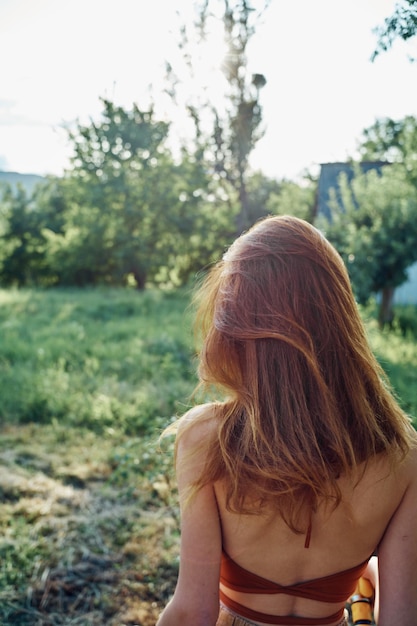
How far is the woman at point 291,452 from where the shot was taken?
1.14m

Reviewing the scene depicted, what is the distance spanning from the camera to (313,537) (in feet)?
4.03

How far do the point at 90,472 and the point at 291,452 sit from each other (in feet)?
9.94

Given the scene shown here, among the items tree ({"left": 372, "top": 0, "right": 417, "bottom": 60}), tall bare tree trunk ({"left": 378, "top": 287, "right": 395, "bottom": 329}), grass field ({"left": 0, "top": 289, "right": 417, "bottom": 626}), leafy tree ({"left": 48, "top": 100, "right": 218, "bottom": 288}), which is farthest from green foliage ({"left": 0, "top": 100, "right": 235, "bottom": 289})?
tree ({"left": 372, "top": 0, "right": 417, "bottom": 60})

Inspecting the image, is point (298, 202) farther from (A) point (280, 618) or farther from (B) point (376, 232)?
(A) point (280, 618)

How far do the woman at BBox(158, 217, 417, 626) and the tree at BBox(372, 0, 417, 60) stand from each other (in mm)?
1235

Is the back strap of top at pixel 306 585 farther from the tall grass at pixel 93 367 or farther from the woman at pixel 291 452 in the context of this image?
the tall grass at pixel 93 367

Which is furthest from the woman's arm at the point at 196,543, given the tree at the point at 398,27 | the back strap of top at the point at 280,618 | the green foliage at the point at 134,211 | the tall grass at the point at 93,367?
the green foliage at the point at 134,211

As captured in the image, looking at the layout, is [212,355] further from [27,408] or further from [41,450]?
[27,408]

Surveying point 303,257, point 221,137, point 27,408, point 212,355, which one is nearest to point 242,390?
point 212,355

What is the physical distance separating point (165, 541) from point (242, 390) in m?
2.15

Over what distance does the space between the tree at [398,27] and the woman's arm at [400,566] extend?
1.54 metres

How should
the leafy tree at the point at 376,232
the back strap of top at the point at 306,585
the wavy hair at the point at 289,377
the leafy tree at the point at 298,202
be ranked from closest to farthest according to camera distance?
the wavy hair at the point at 289,377
the back strap of top at the point at 306,585
the leafy tree at the point at 376,232
the leafy tree at the point at 298,202

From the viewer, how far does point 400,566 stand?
126 cm

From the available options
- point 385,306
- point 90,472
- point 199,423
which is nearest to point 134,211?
point 385,306
